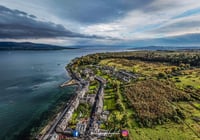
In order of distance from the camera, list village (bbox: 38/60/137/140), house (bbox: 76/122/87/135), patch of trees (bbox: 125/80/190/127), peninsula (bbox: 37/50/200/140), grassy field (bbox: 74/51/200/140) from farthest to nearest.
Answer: patch of trees (bbox: 125/80/190/127)
house (bbox: 76/122/87/135)
grassy field (bbox: 74/51/200/140)
peninsula (bbox: 37/50/200/140)
village (bbox: 38/60/137/140)

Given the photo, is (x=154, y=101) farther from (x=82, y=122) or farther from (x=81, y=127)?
(x=81, y=127)

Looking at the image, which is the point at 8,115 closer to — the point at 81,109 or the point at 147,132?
the point at 81,109

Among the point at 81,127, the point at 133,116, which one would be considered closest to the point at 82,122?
the point at 81,127

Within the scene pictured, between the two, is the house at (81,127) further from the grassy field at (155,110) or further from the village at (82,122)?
the grassy field at (155,110)

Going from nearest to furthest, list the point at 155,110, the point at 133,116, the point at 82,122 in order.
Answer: the point at 82,122
the point at 133,116
the point at 155,110

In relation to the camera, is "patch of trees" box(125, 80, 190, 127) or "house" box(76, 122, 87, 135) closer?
"house" box(76, 122, 87, 135)

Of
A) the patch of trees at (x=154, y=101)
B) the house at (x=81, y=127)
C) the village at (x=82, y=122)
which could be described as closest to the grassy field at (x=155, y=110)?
the patch of trees at (x=154, y=101)

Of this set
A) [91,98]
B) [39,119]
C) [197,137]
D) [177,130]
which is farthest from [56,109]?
[197,137]

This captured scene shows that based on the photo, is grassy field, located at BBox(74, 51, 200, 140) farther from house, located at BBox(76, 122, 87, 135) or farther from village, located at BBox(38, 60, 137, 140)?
house, located at BBox(76, 122, 87, 135)

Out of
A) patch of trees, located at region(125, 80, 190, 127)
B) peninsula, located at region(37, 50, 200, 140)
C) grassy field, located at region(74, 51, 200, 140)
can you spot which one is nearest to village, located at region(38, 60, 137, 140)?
peninsula, located at region(37, 50, 200, 140)
